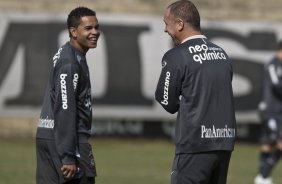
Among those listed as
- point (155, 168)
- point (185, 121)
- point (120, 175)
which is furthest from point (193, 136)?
point (155, 168)

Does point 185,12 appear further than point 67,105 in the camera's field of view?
No

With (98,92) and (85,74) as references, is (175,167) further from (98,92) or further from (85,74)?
(98,92)

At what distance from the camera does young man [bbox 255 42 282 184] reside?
1570 cm

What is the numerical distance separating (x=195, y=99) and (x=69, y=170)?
1248mm

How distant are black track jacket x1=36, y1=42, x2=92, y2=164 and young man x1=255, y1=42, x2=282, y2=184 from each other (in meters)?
7.87

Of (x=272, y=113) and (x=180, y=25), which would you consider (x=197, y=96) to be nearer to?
(x=180, y=25)

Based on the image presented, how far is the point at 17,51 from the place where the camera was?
72.6 ft

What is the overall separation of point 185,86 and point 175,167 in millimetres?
678

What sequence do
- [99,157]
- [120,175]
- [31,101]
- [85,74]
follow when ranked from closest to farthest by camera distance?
[85,74]
[120,175]
[99,157]
[31,101]

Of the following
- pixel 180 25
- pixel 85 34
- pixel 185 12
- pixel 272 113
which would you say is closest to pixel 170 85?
pixel 180 25

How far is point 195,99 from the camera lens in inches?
297

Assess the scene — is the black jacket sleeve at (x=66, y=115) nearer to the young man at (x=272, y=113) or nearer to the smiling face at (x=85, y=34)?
the smiling face at (x=85, y=34)

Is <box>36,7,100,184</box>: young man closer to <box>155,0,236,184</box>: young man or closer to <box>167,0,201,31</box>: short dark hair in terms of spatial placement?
<box>155,0,236,184</box>: young man

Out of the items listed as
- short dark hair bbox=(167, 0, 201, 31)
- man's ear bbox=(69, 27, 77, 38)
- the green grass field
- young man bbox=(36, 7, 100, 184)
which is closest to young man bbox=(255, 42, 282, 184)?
the green grass field
